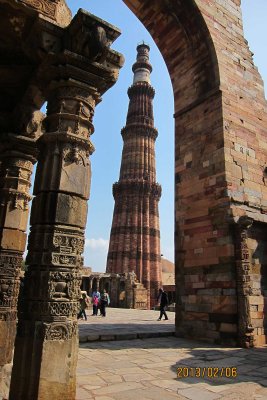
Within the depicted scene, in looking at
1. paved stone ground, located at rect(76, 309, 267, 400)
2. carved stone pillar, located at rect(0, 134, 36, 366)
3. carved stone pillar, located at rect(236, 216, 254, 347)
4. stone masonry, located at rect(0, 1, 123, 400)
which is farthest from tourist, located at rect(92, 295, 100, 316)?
stone masonry, located at rect(0, 1, 123, 400)

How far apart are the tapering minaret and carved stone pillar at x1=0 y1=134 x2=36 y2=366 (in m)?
21.8

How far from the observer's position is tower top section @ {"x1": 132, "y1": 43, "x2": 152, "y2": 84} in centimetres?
3154

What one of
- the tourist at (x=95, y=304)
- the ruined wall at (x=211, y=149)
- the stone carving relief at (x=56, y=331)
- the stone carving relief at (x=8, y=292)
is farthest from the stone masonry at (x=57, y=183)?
the tourist at (x=95, y=304)

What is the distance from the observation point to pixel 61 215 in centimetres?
251

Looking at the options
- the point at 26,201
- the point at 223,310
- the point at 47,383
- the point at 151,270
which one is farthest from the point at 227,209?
the point at 151,270

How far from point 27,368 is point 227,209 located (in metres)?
5.48

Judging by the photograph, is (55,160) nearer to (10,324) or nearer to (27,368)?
(27,368)

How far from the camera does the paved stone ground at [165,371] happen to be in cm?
304

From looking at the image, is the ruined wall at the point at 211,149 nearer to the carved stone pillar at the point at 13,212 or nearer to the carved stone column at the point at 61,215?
the carved stone pillar at the point at 13,212

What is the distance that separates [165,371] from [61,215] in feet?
8.58

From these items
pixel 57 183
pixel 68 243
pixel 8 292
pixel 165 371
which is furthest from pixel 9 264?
pixel 165 371

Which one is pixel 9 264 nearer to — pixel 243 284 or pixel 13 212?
pixel 13 212

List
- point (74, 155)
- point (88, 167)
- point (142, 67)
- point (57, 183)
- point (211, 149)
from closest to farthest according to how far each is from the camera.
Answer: point (57, 183) < point (74, 155) < point (88, 167) < point (211, 149) < point (142, 67)
